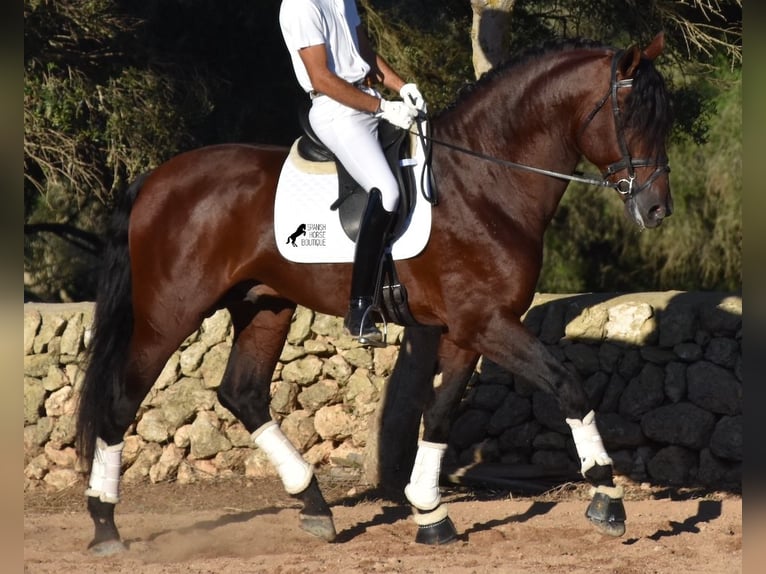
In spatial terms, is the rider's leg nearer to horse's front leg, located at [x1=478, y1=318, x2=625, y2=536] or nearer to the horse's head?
horse's front leg, located at [x1=478, y1=318, x2=625, y2=536]

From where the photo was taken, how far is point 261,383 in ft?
21.2

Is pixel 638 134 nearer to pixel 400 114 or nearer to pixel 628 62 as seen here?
pixel 628 62

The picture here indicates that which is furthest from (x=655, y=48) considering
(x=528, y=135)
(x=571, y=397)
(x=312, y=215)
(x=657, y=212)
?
(x=312, y=215)

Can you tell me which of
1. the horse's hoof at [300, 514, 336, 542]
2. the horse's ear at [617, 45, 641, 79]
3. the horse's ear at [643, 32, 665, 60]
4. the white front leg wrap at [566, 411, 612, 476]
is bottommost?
the horse's hoof at [300, 514, 336, 542]

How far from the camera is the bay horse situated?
17.5 ft

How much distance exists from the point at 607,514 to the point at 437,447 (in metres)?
1.01

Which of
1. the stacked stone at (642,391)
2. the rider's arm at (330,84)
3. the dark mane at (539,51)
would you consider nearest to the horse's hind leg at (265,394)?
the rider's arm at (330,84)

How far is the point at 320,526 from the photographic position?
6.16 m

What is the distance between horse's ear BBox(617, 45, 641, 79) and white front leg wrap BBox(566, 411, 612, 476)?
1.67 m

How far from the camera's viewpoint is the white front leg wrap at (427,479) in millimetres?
5895

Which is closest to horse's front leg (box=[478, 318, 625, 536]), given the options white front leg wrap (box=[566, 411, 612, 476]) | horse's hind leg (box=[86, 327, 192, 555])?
white front leg wrap (box=[566, 411, 612, 476])

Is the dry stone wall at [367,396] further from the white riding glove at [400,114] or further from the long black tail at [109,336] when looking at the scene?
the white riding glove at [400,114]

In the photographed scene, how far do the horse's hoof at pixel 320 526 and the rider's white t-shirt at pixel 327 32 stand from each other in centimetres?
241
